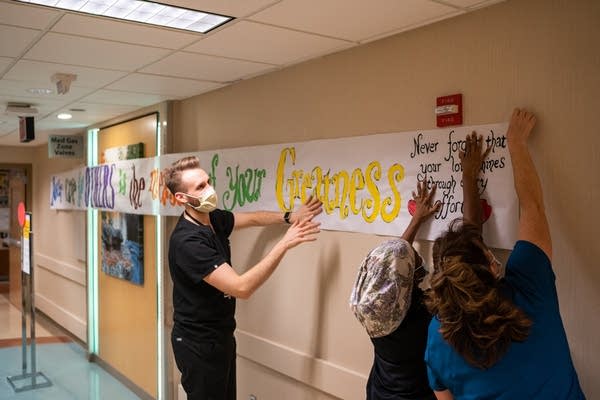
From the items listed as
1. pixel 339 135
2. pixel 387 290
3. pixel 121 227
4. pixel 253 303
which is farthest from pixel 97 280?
pixel 387 290

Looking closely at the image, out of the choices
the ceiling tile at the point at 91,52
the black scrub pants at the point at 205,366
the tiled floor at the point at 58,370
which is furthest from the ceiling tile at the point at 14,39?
the tiled floor at the point at 58,370

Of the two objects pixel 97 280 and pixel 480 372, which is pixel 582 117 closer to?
pixel 480 372

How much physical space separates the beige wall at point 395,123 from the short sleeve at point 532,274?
0.21m

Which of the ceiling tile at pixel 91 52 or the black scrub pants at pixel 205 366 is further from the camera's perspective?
the black scrub pants at pixel 205 366

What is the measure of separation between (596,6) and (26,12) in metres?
2.02

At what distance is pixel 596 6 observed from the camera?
1.71 metres

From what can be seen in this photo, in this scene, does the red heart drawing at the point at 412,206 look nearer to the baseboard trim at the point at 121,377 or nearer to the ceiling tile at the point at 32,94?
the ceiling tile at the point at 32,94

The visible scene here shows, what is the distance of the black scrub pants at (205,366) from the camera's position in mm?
2834

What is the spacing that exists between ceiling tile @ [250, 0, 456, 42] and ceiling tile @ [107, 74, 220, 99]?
137 centimetres

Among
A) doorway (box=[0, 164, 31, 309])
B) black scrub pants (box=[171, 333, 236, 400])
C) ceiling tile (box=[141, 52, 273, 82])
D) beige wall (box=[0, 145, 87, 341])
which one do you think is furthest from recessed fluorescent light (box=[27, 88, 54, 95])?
doorway (box=[0, 164, 31, 309])

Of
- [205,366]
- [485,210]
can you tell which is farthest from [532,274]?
[205,366]

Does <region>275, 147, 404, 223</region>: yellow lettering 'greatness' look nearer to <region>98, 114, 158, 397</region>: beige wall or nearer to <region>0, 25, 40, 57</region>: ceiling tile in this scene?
<region>0, 25, 40, 57</region>: ceiling tile

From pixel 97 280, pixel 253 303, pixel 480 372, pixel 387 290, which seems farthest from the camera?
pixel 97 280

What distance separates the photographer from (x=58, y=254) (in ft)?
23.8
